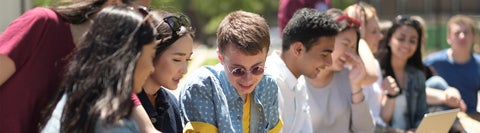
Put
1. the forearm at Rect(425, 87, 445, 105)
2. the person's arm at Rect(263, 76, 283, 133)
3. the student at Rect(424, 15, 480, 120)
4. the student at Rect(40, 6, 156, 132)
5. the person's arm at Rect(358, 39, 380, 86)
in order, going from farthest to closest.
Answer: the student at Rect(424, 15, 480, 120)
the forearm at Rect(425, 87, 445, 105)
the person's arm at Rect(358, 39, 380, 86)
the person's arm at Rect(263, 76, 283, 133)
the student at Rect(40, 6, 156, 132)

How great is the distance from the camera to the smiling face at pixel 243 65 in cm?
371

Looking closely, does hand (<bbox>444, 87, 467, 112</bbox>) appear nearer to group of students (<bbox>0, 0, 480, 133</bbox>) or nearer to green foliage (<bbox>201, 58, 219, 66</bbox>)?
group of students (<bbox>0, 0, 480, 133</bbox>)

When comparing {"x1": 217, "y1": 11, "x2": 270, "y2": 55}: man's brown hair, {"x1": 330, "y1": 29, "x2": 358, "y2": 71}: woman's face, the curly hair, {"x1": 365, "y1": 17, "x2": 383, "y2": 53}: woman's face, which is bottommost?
{"x1": 365, "y1": 17, "x2": 383, "y2": 53}: woman's face

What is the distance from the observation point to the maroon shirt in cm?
308

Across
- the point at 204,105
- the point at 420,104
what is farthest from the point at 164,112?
the point at 420,104

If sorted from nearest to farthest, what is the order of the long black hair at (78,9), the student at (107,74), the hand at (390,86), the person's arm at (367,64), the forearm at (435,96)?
the student at (107,74) < the long black hair at (78,9) < the person's arm at (367,64) < the hand at (390,86) < the forearm at (435,96)

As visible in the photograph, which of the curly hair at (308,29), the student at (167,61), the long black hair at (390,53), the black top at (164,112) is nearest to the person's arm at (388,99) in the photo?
the long black hair at (390,53)

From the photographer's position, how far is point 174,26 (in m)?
3.44

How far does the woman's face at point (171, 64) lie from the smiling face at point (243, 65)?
1.03ft

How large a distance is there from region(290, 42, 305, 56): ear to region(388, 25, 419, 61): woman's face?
2293 millimetres

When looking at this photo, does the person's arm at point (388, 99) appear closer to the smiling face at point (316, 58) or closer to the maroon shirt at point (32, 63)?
the smiling face at point (316, 58)

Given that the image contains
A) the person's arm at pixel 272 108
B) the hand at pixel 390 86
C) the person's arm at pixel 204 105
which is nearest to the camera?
the person's arm at pixel 204 105

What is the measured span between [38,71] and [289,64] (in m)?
1.66

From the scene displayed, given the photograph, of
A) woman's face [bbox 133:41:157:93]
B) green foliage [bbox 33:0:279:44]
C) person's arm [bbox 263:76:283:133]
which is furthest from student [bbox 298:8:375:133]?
green foliage [bbox 33:0:279:44]
